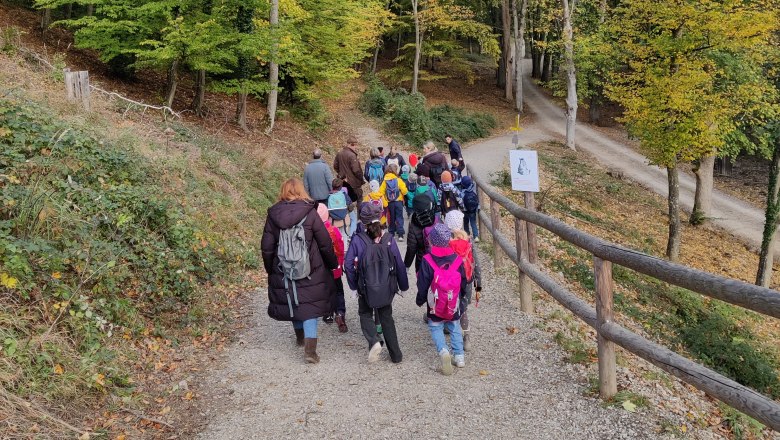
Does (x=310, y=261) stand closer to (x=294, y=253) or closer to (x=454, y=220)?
(x=294, y=253)

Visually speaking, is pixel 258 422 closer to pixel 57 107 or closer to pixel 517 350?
pixel 517 350

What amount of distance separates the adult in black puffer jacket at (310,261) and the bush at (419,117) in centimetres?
2201

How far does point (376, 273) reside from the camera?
19.0 feet

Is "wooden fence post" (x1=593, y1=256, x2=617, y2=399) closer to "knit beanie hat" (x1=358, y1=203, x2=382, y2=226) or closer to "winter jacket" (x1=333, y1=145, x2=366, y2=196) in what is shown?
"knit beanie hat" (x1=358, y1=203, x2=382, y2=226)

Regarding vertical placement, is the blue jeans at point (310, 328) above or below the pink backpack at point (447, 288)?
below

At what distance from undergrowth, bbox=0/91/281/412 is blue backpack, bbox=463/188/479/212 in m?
4.26

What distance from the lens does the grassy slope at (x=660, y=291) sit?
32.5ft

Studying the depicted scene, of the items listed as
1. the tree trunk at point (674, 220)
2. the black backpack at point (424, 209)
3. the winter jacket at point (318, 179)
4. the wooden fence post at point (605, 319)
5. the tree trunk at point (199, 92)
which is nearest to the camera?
the wooden fence post at point (605, 319)

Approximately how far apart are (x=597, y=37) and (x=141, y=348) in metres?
20.6

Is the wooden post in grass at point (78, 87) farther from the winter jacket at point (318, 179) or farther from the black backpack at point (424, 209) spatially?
the black backpack at point (424, 209)

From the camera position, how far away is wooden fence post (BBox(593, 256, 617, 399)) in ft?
15.2

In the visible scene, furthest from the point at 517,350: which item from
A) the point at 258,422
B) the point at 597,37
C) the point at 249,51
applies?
the point at 597,37

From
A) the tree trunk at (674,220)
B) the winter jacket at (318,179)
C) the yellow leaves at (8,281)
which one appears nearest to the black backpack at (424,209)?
the winter jacket at (318,179)

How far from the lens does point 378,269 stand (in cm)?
580
